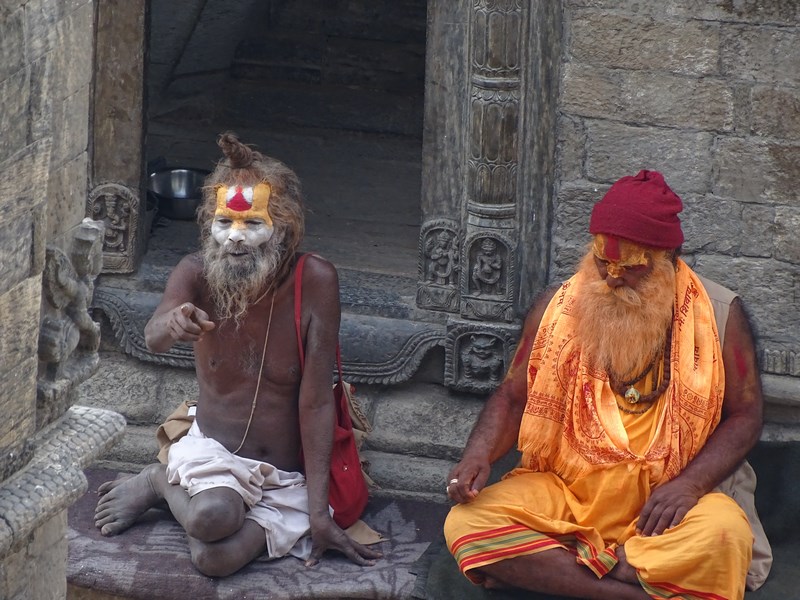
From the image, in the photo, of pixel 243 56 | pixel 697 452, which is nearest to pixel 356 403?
pixel 697 452

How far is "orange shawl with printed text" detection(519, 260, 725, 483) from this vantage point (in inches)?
188

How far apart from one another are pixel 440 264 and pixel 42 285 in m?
2.54

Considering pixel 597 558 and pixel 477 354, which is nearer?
pixel 597 558

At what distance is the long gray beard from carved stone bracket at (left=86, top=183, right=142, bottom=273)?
110 centimetres

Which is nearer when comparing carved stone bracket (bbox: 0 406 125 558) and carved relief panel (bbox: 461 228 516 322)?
carved stone bracket (bbox: 0 406 125 558)

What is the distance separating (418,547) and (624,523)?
0.91 meters

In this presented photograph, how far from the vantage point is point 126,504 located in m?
5.41

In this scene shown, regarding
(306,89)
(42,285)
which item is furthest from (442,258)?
(306,89)

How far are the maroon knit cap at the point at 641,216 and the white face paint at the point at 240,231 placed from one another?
3.64 feet

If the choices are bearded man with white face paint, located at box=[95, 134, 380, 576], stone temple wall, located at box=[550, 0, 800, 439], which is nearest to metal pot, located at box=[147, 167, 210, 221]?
bearded man with white face paint, located at box=[95, 134, 380, 576]

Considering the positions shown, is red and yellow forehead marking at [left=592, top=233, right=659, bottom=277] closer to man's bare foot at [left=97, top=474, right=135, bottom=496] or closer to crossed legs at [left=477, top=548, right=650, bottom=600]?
crossed legs at [left=477, top=548, right=650, bottom=600]

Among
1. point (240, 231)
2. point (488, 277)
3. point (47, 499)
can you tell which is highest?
point (240, 231)

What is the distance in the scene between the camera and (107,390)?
627 cm

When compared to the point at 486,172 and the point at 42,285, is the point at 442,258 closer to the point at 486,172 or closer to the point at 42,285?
the point at 486,172
